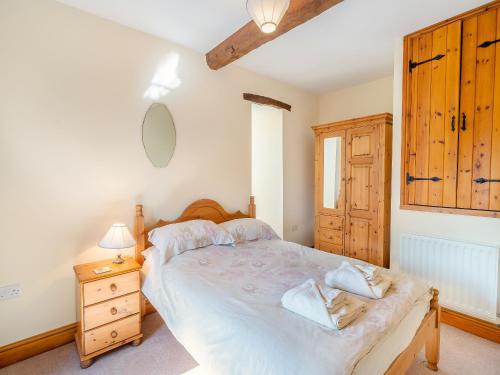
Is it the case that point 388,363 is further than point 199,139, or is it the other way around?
point 199,139

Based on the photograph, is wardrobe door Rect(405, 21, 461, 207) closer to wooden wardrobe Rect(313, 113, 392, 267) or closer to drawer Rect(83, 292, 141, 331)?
wooden wardrobe Rect(313, 113, 392, 267)

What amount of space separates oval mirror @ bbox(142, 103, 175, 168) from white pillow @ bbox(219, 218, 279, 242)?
92cm

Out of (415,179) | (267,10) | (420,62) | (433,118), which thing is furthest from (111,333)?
(420,62)

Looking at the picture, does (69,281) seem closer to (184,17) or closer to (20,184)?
(20,184)

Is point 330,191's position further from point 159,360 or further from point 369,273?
point 159,360

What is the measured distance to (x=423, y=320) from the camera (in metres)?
1.60

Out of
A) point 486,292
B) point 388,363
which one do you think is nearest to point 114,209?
point 388,363

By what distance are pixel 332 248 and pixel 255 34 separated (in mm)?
2695

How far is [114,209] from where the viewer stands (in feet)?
7.54

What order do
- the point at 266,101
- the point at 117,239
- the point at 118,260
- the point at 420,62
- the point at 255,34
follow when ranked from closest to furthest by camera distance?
the point at 117,239 → the point at 118,260 → the point at 255,34 → the point at 420,62 → the point at 266,101

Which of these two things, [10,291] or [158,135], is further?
[158,135]

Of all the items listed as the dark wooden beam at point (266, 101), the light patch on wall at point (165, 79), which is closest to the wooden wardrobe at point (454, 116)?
the dark wooden beam at point (266, 101)

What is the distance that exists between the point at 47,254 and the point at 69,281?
28 cm

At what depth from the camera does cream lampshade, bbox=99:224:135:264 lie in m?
1.98
